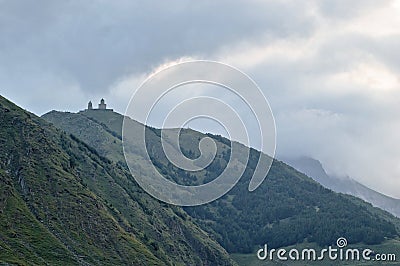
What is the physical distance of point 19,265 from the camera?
627 ft

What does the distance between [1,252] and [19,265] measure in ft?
30.8

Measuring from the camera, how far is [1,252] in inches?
7741
